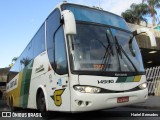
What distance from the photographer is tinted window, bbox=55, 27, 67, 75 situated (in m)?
7.61

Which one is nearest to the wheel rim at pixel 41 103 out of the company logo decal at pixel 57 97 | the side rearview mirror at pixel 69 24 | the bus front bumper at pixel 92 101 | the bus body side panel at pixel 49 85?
the bus body side panel at pixel 49 85

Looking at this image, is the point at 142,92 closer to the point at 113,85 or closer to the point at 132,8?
the point at 113,85

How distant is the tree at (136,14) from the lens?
49.4 m

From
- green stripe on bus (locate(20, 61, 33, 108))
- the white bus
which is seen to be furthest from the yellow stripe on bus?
green stripe on bus (locate(20, 61, 33, 108))

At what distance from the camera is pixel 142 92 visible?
7.90 m

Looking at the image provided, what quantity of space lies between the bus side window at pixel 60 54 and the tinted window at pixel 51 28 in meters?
0.31

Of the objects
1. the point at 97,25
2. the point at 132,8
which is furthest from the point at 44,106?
the point at 132,8

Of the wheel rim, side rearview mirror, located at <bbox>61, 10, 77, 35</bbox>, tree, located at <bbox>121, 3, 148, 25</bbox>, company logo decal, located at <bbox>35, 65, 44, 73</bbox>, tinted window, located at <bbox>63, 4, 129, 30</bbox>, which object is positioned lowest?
the wheel rim

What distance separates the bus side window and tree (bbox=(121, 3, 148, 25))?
4218 centimetres

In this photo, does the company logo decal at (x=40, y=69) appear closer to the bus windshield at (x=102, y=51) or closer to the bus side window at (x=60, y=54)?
the bus side window at (x=60, y=54)

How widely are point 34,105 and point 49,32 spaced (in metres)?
2.52

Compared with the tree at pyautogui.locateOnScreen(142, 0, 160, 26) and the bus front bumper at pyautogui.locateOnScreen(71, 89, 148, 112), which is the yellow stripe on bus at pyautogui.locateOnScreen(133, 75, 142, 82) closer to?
the bus front bumper at pyautogui.locateOnScreen(71, 89, 148, 112)

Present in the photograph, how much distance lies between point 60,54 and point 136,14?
43072 millimetres

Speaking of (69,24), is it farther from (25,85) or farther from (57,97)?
(25,85)
